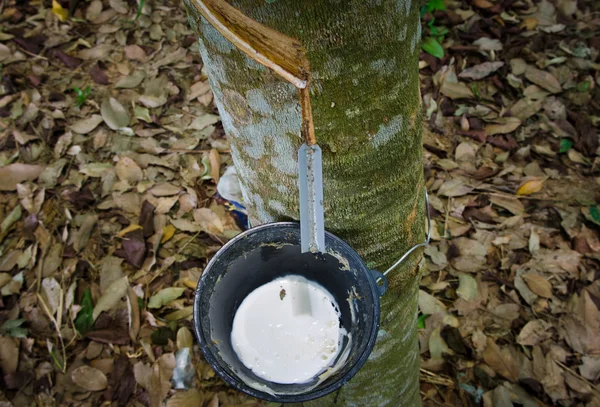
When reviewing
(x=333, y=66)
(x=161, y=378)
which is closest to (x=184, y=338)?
(x=161, y=378)

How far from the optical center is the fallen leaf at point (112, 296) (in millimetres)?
1734

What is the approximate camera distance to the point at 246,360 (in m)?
1.09

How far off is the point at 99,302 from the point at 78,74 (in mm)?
1319

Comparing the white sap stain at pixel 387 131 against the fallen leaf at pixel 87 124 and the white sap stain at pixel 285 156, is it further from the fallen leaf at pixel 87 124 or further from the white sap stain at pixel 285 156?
the fallen leaf at pixel 87 124

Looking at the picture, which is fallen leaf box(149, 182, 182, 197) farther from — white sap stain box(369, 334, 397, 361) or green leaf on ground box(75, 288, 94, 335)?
white sap stain box(369, 334, 397, 361)

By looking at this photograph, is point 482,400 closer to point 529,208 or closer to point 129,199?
point 529,208

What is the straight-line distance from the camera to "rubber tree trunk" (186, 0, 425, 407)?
66 cm

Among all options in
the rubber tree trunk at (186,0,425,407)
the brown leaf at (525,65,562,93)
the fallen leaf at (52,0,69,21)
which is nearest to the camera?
the rubber tree trunk at (186,0,425,407)

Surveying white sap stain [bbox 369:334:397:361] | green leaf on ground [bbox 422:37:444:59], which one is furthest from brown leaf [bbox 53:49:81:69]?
white sap stain [bbox 369:334:397:361]

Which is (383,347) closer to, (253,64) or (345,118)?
(345,118)

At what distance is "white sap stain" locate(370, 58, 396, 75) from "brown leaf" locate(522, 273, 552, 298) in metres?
1.32

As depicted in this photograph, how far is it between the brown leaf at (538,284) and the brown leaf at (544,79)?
0.96 m

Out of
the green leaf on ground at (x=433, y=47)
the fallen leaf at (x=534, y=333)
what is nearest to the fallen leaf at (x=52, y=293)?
the fallen leaf at (x=534, y=333)

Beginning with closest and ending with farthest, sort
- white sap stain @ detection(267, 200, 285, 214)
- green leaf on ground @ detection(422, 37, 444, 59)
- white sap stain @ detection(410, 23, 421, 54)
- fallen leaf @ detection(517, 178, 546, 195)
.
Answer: white sap stain @ detection(410, 23, 421, 54) < white sap stain @ detection(267, 200, 285, 214) < fallen leaf @ detection(517, 178, 546, 195) < green leaf on ground @ detection(422, 37, 444, 59)
